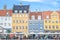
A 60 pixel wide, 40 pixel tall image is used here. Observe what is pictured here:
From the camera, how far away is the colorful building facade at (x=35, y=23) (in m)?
11.4

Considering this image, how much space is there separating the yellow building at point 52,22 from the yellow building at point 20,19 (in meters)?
0.39

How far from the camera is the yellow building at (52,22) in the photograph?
1140 centimetres

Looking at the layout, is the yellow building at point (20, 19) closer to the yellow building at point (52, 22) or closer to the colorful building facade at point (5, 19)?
the colorful building facade at point (5, 19)

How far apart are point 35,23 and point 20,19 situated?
0.30m

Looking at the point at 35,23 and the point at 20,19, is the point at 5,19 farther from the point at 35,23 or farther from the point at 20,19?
the point at 35,23

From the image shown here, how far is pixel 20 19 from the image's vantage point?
11.4m

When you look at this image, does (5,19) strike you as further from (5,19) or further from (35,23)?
(35,23)

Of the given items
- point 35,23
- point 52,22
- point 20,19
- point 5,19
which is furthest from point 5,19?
point 52,22

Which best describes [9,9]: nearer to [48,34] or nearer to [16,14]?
[16,14]

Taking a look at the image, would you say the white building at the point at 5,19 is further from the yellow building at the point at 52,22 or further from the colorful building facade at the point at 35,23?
the yellow building at the point at 52,22

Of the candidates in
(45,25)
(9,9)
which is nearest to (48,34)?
(45,25)

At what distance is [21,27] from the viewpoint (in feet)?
37.3

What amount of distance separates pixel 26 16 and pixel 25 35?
0.37 metres

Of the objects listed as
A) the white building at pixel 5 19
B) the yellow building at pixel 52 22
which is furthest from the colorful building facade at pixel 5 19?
the yellow building at pixel 52 22
